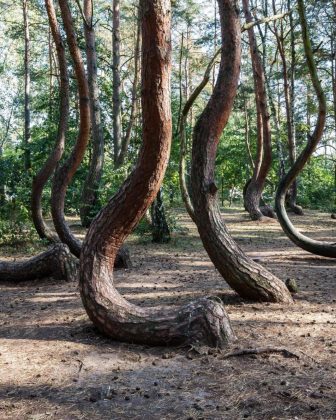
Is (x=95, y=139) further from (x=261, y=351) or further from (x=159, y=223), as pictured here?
(x=261, y=351)

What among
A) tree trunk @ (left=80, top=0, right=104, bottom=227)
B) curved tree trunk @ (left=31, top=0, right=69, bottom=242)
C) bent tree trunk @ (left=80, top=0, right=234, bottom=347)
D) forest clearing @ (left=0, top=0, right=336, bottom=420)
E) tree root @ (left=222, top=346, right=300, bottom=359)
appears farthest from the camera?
tree trunk @ (left=80, top=0, right=104, bottom=227)

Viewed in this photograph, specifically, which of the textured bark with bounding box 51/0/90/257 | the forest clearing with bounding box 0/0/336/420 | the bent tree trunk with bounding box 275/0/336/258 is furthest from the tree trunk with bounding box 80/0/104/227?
the bent tree trunk with bounding box 275/0/336/258

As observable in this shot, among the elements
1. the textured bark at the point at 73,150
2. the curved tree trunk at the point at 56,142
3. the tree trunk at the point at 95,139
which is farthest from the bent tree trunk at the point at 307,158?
the tree trunk at the point at 95,139

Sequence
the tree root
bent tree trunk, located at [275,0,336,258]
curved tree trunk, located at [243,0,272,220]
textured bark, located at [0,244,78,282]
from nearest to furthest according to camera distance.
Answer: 1. the tree root
2. bent tree trunk, located at [275,0,336,258]
3. textured bark, located at [0,244,78,282]
4. curved tree trunk, located at [243,0,272,220]

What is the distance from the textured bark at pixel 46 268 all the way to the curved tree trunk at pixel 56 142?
2953 mm

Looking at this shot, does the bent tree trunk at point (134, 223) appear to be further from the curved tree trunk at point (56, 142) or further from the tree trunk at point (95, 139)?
the tree trunk at point (95, 139)

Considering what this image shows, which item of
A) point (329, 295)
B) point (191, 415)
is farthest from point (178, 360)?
point (329, 295)

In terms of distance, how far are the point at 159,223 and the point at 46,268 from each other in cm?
467

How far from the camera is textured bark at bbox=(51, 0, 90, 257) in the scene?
27.5 feet

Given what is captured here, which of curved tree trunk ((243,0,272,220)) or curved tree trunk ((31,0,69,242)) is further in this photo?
curved tree trunk ((243,0,272,220))

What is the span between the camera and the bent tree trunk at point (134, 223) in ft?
13.6

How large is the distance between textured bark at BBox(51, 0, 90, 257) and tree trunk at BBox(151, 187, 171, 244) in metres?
2.92

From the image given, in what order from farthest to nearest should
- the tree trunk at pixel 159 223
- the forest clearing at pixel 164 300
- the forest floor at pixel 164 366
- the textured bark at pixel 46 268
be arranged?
1. the tree trunk at pixel 159 223
2. the textured bark at pixel 46 268
3. the forest clearing at pixel 164 300
4. the forest floor at pixel 164 366

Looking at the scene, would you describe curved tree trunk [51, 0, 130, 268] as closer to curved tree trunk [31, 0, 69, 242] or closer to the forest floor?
curved tree trunk [31, 0, 69, 242]
